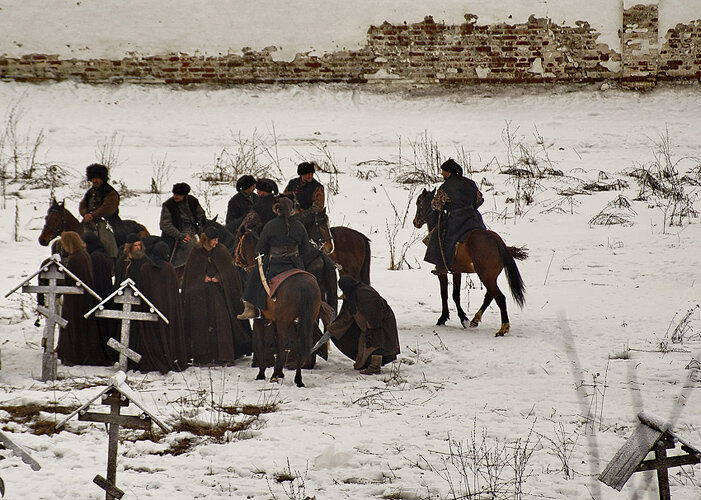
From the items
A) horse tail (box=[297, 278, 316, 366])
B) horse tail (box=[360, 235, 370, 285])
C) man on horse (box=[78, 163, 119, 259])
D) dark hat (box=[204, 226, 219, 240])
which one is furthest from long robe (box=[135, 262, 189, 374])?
horse tail (box=[360, 235, 370, 285])

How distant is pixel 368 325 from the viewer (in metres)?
8.45

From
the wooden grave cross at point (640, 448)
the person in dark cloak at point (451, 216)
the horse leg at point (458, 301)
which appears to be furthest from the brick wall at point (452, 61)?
the wooden grave cross at point (640, 448)

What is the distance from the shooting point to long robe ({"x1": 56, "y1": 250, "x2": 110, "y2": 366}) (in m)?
9.08

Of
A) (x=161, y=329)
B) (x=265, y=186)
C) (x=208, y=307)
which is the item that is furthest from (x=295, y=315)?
(x=265, y=186)

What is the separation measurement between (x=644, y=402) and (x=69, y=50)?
51.7 feet

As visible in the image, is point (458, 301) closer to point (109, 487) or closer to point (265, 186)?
point (265, 186)

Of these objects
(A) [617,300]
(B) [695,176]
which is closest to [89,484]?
(A) [617,300]

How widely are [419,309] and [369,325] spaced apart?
2940 millimetres

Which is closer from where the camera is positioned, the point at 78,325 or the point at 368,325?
the point at 368,325

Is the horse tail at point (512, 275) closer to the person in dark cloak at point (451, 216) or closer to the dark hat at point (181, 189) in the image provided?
the person in dark cloak at point (451, 216)

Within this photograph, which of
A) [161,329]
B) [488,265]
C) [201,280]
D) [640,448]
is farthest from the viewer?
[488,265]

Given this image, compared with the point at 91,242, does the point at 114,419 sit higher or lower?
lower

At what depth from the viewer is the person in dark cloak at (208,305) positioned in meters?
9.14

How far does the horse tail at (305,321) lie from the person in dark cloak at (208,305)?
1179 mm
